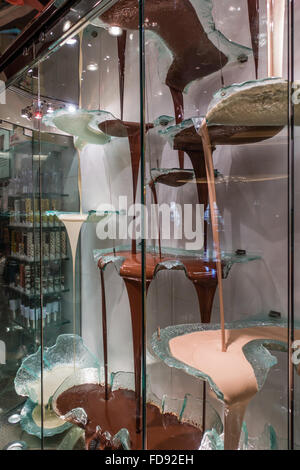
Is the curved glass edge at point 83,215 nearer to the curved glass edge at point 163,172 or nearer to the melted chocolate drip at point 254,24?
the curved glass edge at point 163,172

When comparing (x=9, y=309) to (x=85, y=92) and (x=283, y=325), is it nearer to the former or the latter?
(x=85, y=92)

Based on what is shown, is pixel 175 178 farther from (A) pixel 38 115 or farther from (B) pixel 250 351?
(A) pixel 38 115

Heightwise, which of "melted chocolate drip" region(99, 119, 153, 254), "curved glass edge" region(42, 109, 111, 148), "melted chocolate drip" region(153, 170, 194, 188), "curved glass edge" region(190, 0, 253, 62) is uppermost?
"curved glass edge" region(190, 0, 253, 62)

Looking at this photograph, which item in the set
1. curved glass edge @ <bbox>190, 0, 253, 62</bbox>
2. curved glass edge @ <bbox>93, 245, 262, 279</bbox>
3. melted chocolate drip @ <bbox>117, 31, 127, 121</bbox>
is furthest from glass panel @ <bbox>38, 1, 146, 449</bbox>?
curved glass edge @ <bbox>190, 0, 253, 62</bbox>

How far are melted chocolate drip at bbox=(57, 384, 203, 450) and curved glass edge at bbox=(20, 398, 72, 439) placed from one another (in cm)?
8

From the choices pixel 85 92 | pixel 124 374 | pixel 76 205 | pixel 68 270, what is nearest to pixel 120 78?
pixel 85 92

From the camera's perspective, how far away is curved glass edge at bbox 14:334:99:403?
105 centimetres

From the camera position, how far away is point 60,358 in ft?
3.76

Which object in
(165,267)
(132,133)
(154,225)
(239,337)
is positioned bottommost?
(239,337)

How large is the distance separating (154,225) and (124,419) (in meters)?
0.61

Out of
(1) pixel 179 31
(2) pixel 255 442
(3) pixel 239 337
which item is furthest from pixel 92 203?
(2) pixel 255 442

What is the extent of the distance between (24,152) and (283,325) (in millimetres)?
1276

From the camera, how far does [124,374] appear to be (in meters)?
1.03

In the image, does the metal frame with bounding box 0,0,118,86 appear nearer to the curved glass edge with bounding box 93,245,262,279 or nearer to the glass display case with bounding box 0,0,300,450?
the glass display case with bounding box 0,0,300,450
